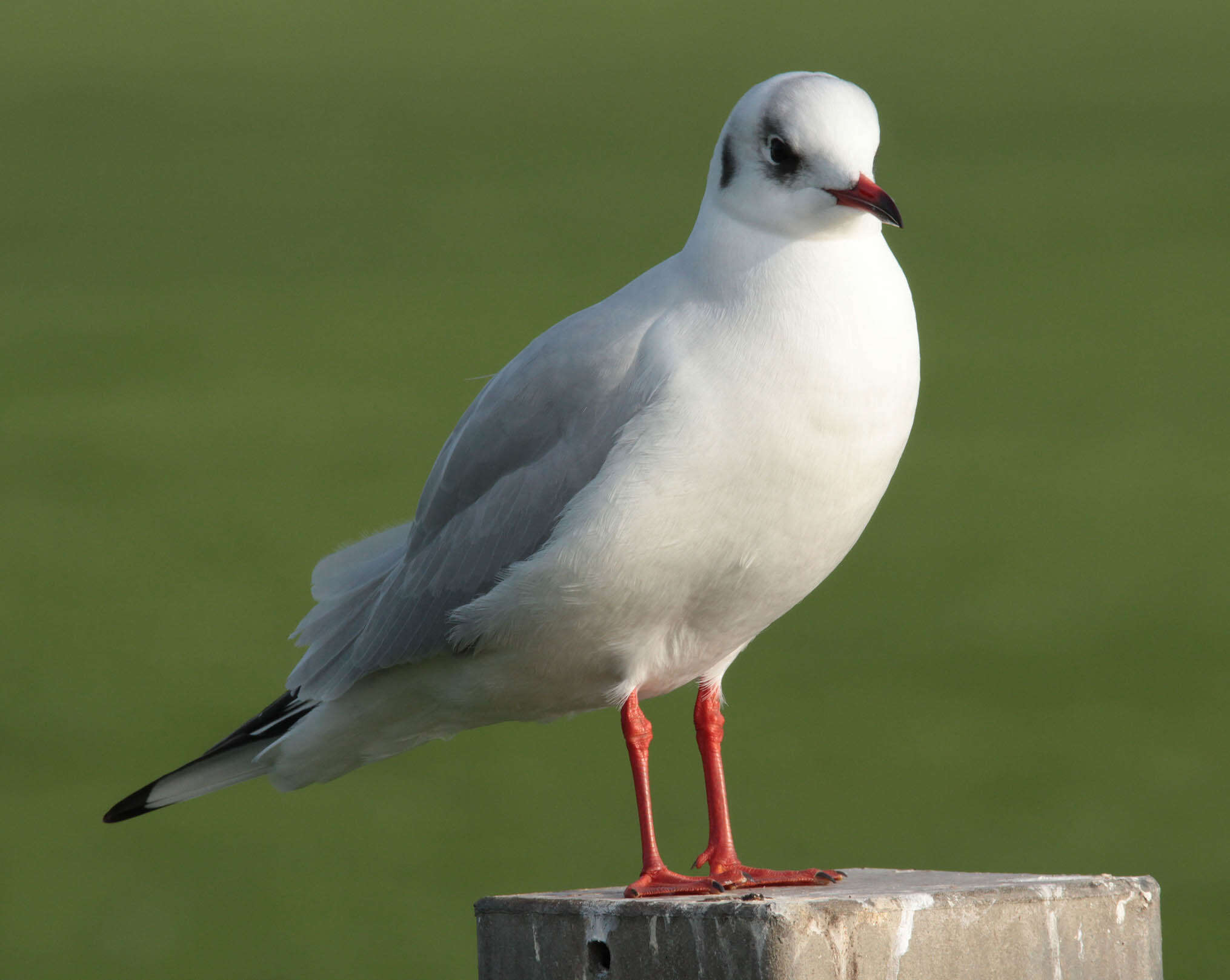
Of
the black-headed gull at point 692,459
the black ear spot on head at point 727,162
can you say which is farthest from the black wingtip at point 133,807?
the black ear spot on head at point 727,162

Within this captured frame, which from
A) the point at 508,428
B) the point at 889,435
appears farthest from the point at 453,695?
the point at 889,435

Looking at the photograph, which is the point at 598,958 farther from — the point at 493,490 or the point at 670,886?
the point at 493,490

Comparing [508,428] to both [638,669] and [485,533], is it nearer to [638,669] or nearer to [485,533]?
[485,533]

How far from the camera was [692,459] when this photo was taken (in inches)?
143

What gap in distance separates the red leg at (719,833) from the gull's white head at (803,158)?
1.25 m

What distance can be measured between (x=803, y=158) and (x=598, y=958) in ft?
5.68

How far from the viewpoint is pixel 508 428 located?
13.2 feet

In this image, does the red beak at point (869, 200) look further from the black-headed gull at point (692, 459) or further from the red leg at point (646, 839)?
the red leg at point (646, 839)

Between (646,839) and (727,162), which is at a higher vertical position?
(727,162)

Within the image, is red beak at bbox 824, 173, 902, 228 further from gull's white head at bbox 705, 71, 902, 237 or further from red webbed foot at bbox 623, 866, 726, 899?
red webbed foot at bbox 623, 866, 726, 899

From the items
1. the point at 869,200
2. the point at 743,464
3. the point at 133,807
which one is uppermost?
the point at 869,200

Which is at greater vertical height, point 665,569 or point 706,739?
point 665,569

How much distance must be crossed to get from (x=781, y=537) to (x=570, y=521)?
1.54 ft

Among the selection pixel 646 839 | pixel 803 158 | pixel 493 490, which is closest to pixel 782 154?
pixel 803 158
